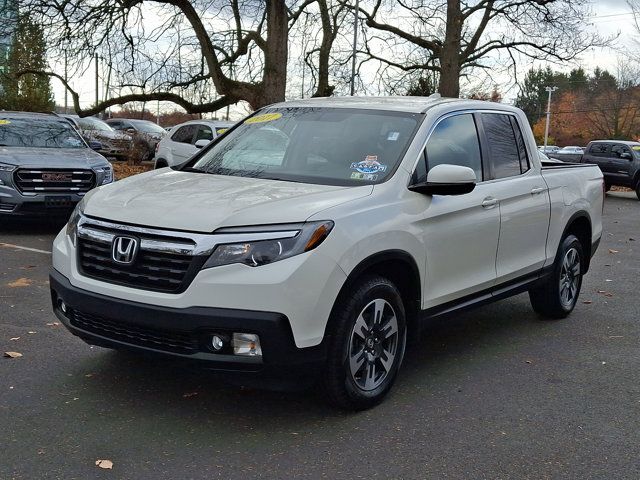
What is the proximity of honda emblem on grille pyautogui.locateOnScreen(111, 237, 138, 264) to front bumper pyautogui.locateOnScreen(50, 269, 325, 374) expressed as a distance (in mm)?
210

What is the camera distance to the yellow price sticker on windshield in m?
5.60

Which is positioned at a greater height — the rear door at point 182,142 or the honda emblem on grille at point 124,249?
the honda emblem on grille at point 124,249

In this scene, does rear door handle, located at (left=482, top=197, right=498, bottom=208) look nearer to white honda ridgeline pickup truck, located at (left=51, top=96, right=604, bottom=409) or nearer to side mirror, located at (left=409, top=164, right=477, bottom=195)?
white honda ridgeline pickup truck, located at (left=51, top=96, right=604, bottom=409)

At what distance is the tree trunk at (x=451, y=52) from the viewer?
2411 centimetres

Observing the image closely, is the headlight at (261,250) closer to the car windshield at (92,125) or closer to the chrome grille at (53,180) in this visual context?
the chrome grille at (53,180)

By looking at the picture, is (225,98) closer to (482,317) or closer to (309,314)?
(482,317)

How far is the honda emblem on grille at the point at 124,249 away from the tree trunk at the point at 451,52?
69.3 feet

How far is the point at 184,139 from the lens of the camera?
58.2 feet

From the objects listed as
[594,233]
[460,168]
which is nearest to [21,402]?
[460,168]

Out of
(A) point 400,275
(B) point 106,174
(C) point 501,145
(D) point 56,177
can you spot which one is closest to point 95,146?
(B) point 106,174

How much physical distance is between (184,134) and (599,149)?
45.8ft

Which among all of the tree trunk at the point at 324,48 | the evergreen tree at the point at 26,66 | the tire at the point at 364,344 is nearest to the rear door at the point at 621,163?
the tree trunk at the point at 324,48

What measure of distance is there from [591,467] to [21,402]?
305cm

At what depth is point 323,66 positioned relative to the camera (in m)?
23.5
